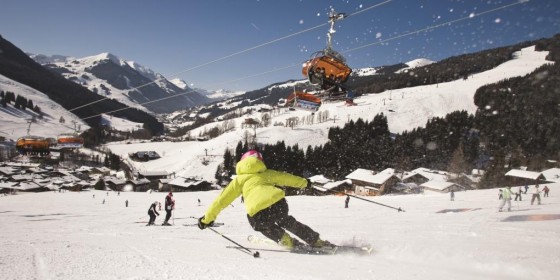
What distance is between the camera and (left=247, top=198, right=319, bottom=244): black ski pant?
5965 millimetres

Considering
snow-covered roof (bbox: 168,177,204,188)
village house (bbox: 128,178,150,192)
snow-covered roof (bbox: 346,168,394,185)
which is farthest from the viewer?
village house (bbox: 128,178,150,192)

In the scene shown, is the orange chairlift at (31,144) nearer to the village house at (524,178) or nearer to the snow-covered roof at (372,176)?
the snow-covered roof at (372,176)

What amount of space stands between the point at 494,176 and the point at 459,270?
219 ft

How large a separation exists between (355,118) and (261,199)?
453ft

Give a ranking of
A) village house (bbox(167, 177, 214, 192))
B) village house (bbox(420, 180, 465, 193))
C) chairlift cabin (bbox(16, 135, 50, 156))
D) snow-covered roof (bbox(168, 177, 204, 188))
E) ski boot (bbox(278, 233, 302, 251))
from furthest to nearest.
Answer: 1. snow-covered roof (bbox(168, 177, 204, 188))
2. village house (bbox(167, 177, 214, 192))
3. village house (bbox(420, 180, 465, 193))
4. chairlift cabin (bbox(16, 135, 50, 156))
5. ski boot (bbox(278, 233, 302, 251))

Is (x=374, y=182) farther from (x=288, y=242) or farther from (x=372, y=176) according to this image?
(x=288, y=242)

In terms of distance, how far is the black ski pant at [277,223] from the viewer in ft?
19.6

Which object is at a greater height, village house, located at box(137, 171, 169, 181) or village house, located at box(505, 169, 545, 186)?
village house, located at box(505, 169, 545, 186)

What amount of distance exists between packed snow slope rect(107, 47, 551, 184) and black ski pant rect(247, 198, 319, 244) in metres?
98.4

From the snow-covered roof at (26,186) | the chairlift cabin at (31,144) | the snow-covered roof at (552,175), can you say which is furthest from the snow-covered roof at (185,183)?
the snow-covered roof at (552,175)

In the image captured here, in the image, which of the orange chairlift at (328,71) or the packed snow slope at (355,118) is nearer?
the orange chairlift at (328,71)

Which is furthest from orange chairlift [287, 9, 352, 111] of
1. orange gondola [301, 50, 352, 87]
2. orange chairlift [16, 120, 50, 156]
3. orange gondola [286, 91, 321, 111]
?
orange chairlift [16, 120, 50, 156]

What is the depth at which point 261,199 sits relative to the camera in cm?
582

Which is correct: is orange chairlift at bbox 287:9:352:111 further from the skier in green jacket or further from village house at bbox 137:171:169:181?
village house at bbox 137:171:169:181
